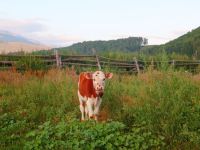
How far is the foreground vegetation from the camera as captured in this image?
7.14 metres

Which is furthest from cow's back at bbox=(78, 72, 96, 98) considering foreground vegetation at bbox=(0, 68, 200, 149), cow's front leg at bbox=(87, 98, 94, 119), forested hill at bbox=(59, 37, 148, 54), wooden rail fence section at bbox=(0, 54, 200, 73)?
forested hill at bbox=(59, 37, 148, 54)

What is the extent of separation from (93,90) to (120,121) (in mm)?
1077

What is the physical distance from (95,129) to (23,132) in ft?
7.25

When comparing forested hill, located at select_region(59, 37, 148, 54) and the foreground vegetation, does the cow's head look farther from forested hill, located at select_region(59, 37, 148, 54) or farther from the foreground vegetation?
forested hill, located at select_region(59, 37, 148, 54)

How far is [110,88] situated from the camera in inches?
449

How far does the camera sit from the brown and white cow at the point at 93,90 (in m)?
9.28

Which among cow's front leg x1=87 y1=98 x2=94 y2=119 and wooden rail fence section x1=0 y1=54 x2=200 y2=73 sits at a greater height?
wooden rail fence section x1=0 y1=54 x2=200 y2=73

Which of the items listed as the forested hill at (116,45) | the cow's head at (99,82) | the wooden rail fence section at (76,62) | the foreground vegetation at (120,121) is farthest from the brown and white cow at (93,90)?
the forested hill at (116,45)

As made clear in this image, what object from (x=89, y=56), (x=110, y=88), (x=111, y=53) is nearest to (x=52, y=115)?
(x=110, y=88)

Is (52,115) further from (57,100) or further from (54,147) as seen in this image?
(54,147)

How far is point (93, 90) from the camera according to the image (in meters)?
9.53

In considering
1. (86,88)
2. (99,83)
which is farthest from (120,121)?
(86,88)

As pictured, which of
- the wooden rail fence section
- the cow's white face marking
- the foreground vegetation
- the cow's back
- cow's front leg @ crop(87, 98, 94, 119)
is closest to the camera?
the foreground vegetation

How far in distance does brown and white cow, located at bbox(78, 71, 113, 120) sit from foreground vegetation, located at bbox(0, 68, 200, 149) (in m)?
0.37
